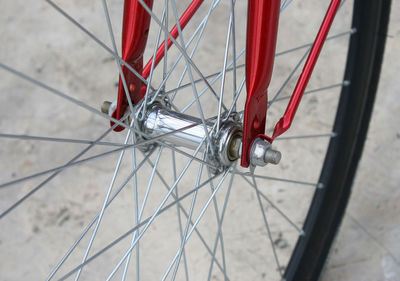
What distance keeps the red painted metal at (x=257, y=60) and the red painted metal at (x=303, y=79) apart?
0.03 m

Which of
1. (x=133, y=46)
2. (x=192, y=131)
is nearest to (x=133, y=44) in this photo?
(x=133, y=46)

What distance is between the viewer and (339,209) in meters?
0.85

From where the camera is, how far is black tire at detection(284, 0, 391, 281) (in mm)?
819

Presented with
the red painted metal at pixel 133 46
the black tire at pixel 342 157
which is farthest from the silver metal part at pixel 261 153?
the black tire at pixel 342 157

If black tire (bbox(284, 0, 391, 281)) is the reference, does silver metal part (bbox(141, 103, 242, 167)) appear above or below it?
below

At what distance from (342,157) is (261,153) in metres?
0.33

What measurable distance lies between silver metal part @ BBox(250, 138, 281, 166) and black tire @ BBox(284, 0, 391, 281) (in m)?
0.31

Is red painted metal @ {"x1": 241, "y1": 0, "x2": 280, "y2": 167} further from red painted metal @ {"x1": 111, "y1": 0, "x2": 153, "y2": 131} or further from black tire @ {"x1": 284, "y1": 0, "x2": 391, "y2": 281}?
black tire @ {"x1": 284, "y1": 0, "x2": 391, "y2": 281}

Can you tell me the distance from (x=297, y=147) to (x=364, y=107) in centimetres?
16

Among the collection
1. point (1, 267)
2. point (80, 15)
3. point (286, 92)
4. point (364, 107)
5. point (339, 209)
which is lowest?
point (1, 267)

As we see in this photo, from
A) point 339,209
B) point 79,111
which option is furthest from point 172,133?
point 79,111

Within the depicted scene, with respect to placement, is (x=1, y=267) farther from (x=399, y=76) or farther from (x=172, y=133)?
(x=399, y=76)

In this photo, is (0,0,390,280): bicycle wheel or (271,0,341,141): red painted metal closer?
(271,0,341,141): red painted metal

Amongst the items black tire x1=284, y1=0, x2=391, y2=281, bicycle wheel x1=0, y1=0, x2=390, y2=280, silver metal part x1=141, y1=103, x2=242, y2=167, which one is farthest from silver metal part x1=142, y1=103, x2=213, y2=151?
black tire x1=284, y1=0, x2=391, y2=281
